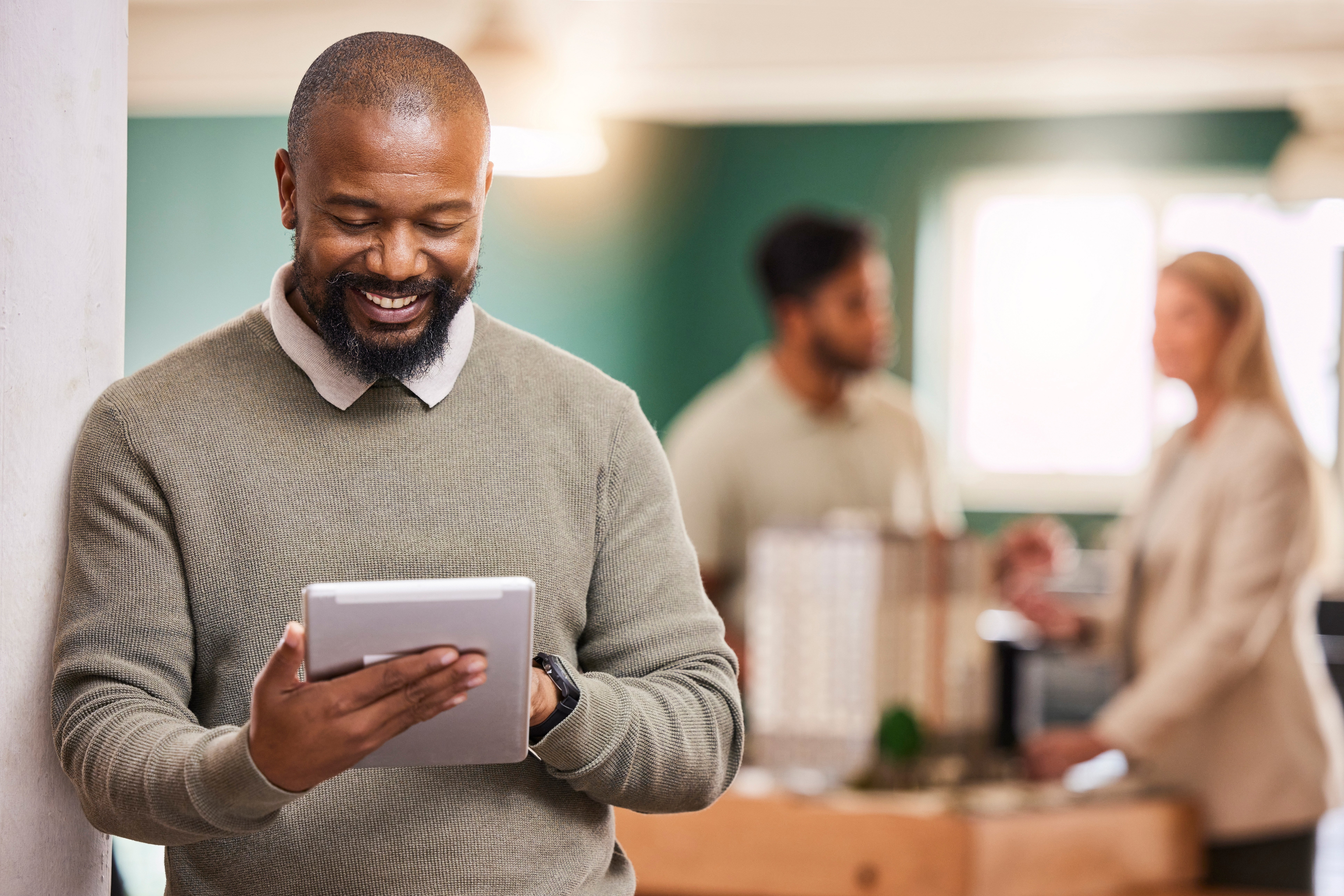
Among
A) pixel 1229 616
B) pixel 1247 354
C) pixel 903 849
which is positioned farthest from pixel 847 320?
pixel 903 849

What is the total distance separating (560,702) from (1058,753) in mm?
1984

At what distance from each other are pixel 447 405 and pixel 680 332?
5.65 meters

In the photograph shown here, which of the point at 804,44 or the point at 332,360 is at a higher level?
the point at 804,44

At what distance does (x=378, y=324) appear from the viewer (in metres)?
1.16

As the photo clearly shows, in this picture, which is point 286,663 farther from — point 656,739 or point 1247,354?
point 1247,354

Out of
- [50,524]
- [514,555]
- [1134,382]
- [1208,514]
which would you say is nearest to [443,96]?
[514,555]

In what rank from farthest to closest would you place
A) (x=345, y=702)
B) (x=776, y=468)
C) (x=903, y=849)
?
(x=776, y=468), (x=903, y=849), (x=345, y=702)

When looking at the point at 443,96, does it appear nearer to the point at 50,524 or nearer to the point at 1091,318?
the point at 50,524

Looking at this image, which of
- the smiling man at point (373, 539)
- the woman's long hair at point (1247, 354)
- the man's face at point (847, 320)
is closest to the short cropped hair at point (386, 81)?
the smiling man at point (373, 539)

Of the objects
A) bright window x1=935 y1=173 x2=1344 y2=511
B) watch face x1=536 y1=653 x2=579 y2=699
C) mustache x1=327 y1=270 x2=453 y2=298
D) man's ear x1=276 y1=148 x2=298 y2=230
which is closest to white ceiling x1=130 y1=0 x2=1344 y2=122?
bright window x1=935 y1=173 x2=1344 y2=511

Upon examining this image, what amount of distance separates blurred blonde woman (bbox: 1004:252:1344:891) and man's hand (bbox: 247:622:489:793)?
2.14 metres

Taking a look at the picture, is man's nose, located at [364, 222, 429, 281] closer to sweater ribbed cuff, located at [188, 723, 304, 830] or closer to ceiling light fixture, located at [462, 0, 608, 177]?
sweater ribbed cuff, located at [188, 723, 304, 830]

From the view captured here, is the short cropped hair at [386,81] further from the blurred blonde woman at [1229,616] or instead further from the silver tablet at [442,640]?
the blurred blonde woman at [1229,616]

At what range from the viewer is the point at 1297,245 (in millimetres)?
6523
